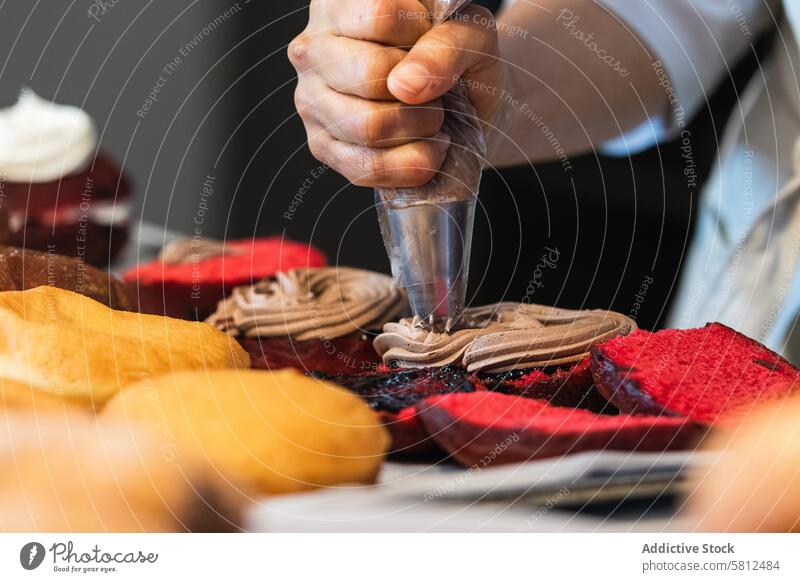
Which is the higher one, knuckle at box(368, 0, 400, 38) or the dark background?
knuckle at box(368, 0, 400, 38)

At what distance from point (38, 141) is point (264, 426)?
3.21 ft

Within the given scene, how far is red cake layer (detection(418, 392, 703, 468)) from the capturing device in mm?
528

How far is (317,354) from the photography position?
0.83 m

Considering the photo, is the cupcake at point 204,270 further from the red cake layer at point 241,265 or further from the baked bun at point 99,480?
the baked bun at point 99,480

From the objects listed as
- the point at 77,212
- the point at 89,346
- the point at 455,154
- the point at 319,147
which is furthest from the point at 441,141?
the point at 77,212

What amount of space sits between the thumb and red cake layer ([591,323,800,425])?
0.25 metres

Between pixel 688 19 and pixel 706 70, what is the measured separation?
0.25 ft

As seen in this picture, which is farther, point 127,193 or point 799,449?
point 127,193

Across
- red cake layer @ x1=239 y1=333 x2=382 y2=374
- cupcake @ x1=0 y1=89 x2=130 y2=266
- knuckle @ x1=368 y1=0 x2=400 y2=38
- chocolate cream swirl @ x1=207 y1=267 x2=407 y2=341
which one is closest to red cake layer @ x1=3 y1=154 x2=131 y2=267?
cupcake @ x1=0 y1=89 x2=130 y2=266

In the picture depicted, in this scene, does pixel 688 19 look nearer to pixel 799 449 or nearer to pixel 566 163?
pixel 566 163

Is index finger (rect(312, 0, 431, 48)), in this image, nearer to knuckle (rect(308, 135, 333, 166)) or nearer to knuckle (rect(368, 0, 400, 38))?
knuckle (rect(368, 0, 400, 38))
